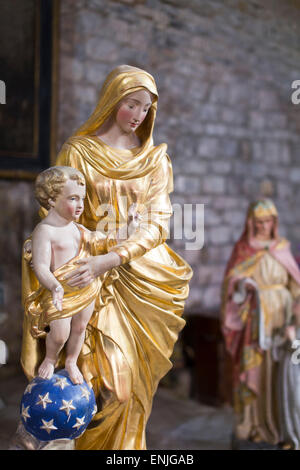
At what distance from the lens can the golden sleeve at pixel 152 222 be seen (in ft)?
5.74

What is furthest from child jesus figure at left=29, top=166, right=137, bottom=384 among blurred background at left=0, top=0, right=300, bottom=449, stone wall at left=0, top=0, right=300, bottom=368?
stone wall at left=0, top=0, right=300, bottom=368

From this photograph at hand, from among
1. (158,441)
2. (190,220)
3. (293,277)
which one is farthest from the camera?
(190,220)

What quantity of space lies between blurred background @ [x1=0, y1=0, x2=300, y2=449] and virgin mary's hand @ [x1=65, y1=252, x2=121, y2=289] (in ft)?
6.37

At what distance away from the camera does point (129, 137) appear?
1961mm

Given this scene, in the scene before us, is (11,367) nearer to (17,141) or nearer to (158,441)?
(158,441)

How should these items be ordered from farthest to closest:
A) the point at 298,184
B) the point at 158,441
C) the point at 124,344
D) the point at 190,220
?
the point at 298,184, the point at 190,220, the point at 158,441, the point at 124,344

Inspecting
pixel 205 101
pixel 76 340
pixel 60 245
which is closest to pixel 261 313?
pixel 76 340

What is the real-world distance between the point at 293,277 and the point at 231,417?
142 cm

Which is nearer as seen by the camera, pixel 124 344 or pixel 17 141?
pixel 124 344

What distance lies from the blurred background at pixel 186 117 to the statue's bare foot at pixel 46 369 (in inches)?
68.4

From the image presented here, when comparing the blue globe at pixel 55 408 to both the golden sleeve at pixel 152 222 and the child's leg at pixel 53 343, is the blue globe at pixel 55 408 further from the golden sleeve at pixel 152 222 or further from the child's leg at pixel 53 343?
the golden sleeve at pixel 152 222

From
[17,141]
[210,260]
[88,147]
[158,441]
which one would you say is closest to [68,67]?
[17,141]

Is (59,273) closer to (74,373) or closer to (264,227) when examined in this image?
(74,373)

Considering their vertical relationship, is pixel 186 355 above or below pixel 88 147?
below
